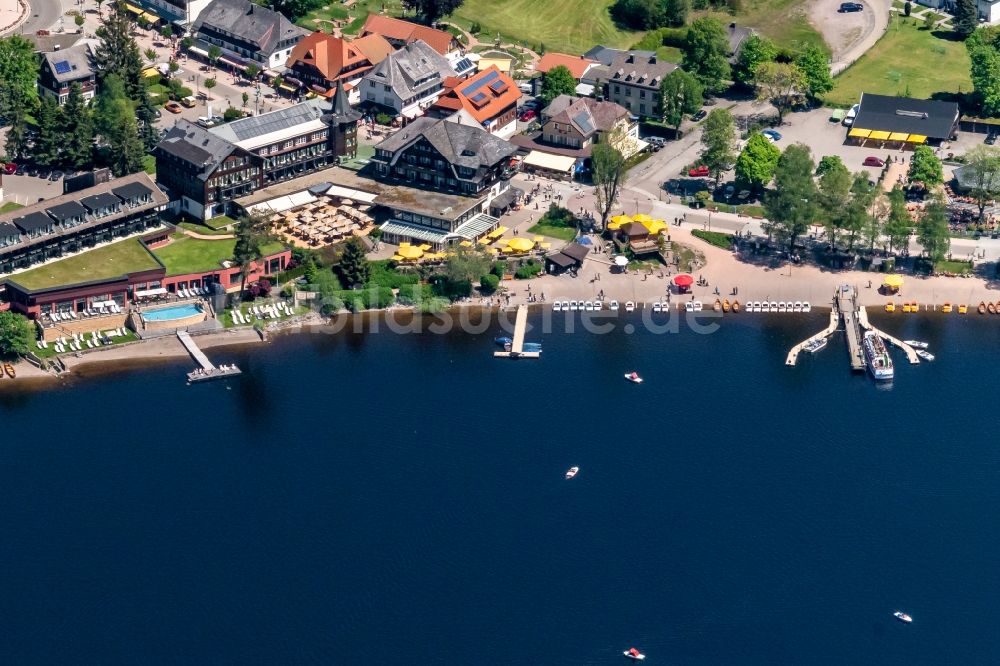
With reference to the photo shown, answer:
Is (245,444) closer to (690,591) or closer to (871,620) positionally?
(690,591)

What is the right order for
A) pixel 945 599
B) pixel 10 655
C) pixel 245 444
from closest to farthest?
pixel 10 655
pixel 945 599
pixel 245 444

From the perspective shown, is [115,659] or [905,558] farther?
[905,558]

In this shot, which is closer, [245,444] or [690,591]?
[690,591]

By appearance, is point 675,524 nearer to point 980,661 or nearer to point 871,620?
point 871,620

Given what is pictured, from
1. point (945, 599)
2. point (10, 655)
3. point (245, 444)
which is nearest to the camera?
point (10, 655)

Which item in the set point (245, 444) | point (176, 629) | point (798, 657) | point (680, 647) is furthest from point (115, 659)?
point (798, 657)

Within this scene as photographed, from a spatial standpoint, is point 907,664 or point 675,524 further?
point 675,524

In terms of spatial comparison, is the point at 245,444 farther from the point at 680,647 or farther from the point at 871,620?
the point at 871,620

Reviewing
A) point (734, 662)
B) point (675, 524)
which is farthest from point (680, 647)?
point (675, 524)

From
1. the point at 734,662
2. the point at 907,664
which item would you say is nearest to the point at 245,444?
the point at 734,662
